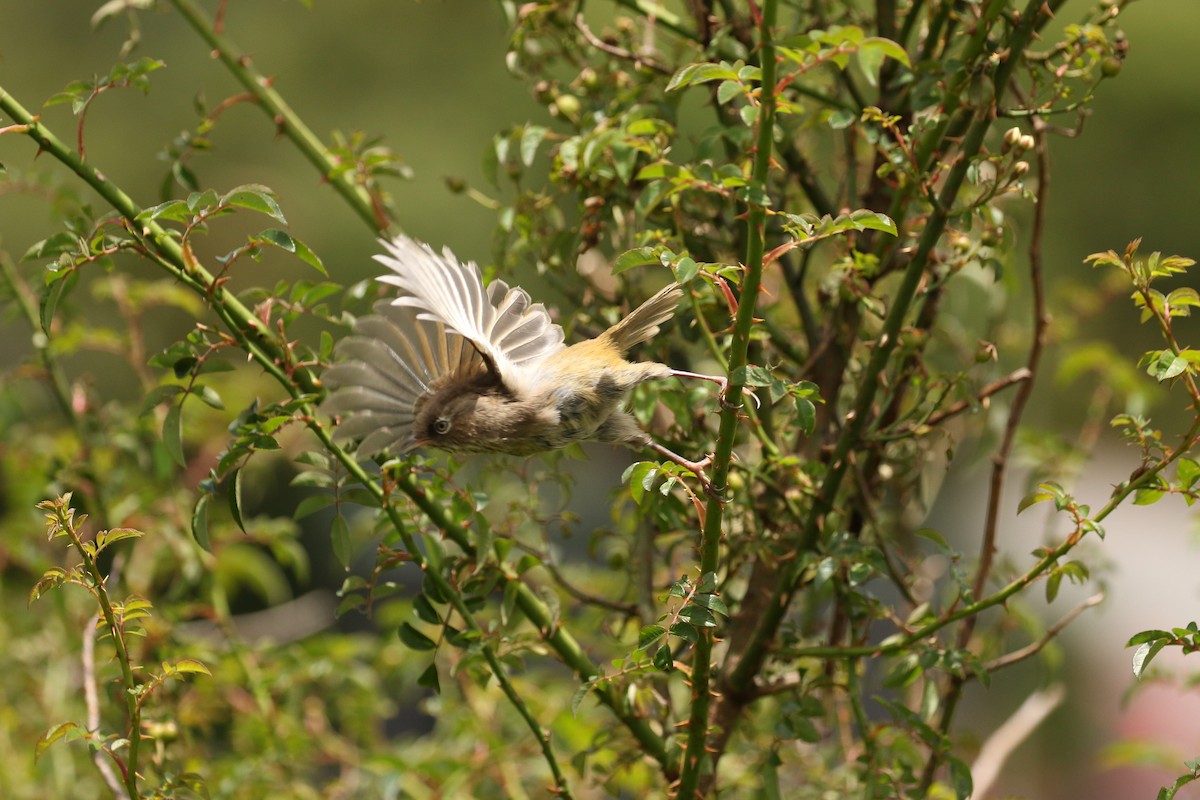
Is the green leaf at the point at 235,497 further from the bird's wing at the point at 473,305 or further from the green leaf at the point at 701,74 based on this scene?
the green leaf at the point at 701,74

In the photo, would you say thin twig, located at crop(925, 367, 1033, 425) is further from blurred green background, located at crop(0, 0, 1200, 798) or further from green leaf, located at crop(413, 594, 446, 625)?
blurred green background, located at crop(0, 0, 1200, 798)

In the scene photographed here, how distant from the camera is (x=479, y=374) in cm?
182

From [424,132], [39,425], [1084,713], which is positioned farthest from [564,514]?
[424,132]

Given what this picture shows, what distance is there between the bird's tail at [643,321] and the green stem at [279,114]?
0.38m

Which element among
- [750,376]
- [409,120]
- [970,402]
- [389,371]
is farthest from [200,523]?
[409,120]

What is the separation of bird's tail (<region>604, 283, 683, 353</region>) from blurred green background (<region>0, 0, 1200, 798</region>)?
2917 mm

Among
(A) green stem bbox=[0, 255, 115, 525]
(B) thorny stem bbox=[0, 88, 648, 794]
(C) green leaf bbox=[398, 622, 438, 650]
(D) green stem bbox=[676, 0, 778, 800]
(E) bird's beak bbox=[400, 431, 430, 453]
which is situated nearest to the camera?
(D) green stem bbox=[676, 0, 778, 800]

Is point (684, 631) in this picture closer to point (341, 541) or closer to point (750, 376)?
point (750, 376)

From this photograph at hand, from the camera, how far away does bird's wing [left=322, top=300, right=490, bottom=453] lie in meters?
1.46

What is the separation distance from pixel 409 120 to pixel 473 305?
4441 millimetres

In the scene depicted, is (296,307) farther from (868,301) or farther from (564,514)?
(868,301)

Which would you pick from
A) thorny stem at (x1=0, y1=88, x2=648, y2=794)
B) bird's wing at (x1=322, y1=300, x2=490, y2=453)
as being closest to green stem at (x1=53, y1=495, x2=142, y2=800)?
thorny stem at (x1=0, y1=88, x2=648, y2=794)

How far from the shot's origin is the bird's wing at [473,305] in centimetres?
136

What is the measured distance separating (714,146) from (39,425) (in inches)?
86.4
